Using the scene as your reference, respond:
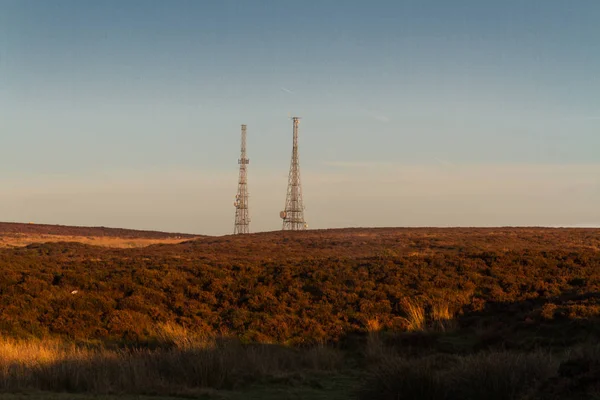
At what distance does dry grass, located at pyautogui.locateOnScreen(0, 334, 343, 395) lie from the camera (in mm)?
11453

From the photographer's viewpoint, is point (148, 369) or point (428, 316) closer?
point (148, 369)

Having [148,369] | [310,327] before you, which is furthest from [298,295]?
[148,369]

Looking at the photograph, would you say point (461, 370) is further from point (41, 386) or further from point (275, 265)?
point (275, 265)

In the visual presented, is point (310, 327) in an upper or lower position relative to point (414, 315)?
lower

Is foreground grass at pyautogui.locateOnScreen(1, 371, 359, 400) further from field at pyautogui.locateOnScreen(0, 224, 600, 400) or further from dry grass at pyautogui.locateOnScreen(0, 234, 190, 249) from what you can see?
dry grass at pyautogui.locateOnScreen(0, 234, 190, 249)

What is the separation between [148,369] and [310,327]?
7063mm

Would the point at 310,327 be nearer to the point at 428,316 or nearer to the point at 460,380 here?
the point at 428,316

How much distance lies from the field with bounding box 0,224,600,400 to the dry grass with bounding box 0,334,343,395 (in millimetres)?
40

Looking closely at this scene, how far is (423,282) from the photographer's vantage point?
76.7ft

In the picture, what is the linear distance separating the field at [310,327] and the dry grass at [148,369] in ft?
0.13

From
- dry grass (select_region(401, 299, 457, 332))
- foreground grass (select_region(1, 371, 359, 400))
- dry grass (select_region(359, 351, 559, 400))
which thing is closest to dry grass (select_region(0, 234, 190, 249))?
dry grass (select_region(401, 299, 457, 332))

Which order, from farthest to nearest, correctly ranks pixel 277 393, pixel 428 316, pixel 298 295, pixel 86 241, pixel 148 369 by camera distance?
pixel 86 241
pixel 298 295
pixel 428 316
pixel 148 369
pixel 277 393

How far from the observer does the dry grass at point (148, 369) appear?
1145 cm

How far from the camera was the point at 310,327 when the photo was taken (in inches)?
739
